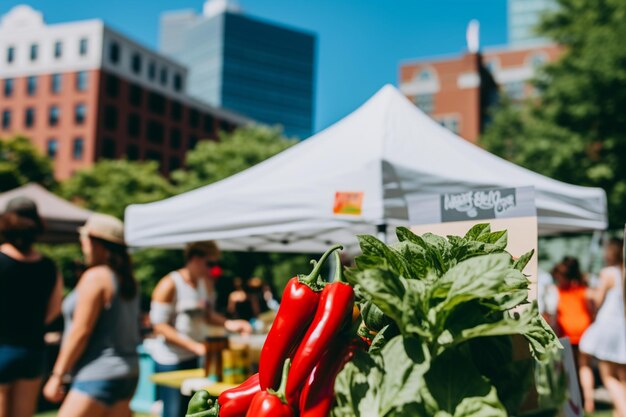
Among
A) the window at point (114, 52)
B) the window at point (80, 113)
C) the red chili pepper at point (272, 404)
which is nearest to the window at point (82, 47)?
the window at point (114, 52)

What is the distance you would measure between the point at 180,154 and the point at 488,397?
5765 centimetres

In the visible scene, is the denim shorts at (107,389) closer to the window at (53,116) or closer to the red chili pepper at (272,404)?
the red chili pepper at (272,404)

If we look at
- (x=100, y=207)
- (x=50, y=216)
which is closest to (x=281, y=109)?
(x=100, y=207)

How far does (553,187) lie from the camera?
3758 millimetres

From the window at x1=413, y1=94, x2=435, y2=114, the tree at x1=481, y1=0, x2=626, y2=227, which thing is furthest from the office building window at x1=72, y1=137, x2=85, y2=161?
the tree at x1=481, y1=0, x2=626, y2=227

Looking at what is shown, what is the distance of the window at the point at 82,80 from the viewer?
48719mm

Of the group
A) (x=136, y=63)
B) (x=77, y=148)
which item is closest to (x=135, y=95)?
(x=136, y=63)

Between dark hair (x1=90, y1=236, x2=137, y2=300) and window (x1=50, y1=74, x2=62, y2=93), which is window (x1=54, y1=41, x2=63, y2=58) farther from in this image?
dark hair (x1=90, y1=236, x2=137, y2=300)

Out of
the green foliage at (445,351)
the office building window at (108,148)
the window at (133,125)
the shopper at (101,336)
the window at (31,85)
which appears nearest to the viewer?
the green foliage at (445,351)

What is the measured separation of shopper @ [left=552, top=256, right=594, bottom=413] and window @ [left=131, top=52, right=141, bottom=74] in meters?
49.9

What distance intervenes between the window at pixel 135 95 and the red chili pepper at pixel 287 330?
174 feet

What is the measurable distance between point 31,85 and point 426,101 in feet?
111

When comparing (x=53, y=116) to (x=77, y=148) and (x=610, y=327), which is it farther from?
(x=610, y=327)

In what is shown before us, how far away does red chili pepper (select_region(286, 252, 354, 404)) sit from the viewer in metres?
1.02
